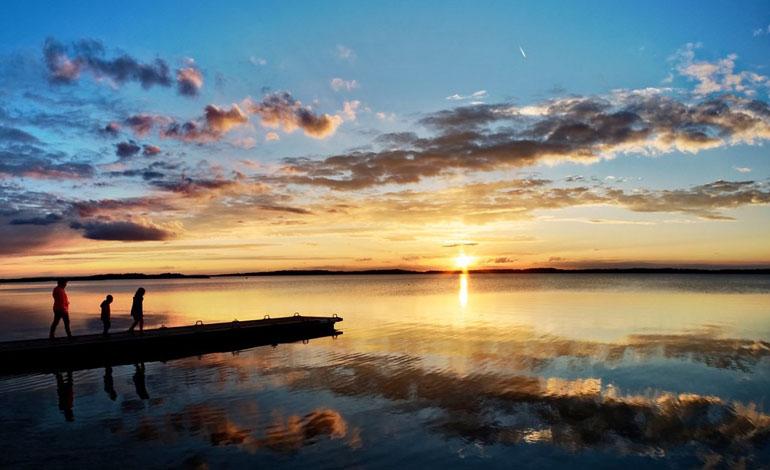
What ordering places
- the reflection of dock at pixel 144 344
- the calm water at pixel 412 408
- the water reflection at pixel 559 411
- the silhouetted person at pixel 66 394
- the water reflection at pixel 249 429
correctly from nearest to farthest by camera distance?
1. the calm water at pixel 412 408
2. the water reflection at pixel 249 429
3. the water reflection at pixel 559 411
4. the silhouetted person at pixel 66 394
5. the reflection of dock at pixel 144 344

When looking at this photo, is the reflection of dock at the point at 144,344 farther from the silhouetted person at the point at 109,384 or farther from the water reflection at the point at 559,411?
the water reflection at the point at 559,411

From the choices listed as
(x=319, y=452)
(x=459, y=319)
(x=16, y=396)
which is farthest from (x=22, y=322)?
(x=319, y=452)

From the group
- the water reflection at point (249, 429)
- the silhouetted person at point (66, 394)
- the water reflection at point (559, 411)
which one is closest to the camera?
the water reflection at point (249, 429)

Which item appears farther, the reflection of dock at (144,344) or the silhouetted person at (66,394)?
the reflection of dock at (144,344)

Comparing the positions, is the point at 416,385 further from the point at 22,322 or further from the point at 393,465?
the point at 22,322

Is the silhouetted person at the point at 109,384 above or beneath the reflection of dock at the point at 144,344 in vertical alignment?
beneath

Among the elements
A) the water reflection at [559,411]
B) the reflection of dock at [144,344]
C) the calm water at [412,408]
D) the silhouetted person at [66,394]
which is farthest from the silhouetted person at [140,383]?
the water reflection at [559,411]

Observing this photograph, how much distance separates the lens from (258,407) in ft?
56.5

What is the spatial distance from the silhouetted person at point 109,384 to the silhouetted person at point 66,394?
4.00ft

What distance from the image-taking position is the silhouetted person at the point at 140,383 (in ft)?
63.0

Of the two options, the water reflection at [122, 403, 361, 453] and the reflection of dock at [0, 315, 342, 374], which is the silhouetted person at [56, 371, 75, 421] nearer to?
the reflection of dock at [0, 315, 342, 374]

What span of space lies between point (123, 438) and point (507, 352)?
2099cm

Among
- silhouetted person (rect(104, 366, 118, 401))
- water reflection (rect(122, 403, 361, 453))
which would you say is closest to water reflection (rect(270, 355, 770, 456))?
water reflection (rect(122, 403, 361, 453))

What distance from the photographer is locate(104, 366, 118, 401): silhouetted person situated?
1920 cm
